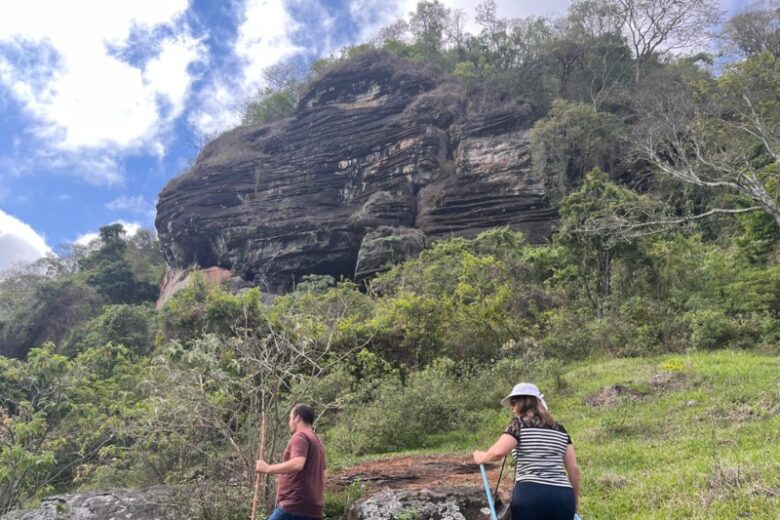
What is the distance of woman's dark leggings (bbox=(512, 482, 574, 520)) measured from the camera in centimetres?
331

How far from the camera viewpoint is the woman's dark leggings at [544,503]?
3311 millimetres

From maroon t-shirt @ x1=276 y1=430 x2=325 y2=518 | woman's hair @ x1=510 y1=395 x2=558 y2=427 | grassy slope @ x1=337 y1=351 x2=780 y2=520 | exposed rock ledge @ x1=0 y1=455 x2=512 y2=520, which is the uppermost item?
woman's hair @ x1=510 y1=395 x2=558 y2=427

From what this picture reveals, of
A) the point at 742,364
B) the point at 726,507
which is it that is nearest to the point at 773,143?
the point at 742,364

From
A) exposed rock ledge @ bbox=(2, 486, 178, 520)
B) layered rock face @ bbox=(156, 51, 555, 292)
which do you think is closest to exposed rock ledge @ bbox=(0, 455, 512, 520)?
exposed rock ledge @ bbox=(2, 486, 178, 520)

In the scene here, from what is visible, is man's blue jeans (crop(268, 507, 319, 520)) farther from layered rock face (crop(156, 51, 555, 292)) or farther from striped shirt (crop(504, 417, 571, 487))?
layered rock face (crop(156, 51, 555, 292))

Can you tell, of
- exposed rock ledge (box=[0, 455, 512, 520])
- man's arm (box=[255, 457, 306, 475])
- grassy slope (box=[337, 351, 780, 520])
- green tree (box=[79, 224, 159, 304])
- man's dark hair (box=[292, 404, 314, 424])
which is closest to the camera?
man's arm (box=[255, 457, 306, 475])

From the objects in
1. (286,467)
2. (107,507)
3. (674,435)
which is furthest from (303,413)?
(674,435)

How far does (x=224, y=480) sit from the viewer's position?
21.3ft

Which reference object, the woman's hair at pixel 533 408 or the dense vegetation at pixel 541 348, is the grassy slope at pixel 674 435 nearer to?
the dense vegetation at pixel 541 348

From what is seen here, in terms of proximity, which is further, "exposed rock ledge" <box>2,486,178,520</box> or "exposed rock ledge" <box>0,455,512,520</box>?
"exposed rock ledge" <box>2,486,178,520</box>

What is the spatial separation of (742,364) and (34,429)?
41.0 ft

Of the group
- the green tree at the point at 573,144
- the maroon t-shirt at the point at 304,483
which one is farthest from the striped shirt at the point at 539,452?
the green tree at the point at 573,144

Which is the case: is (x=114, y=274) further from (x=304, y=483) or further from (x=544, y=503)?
(x=544, y=503)

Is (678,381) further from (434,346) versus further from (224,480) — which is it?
(224,480)
